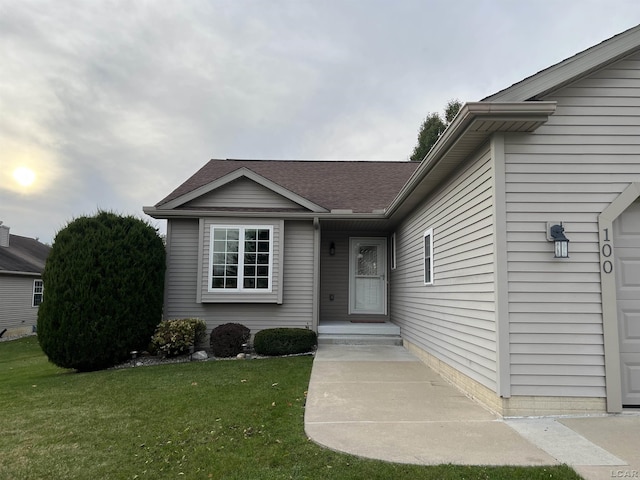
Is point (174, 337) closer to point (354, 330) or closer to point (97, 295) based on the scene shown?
point (97, 295)

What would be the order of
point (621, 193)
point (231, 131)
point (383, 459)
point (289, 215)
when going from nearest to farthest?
point (383, 459), point (621, 193), point (289, 215), point (231, 131)

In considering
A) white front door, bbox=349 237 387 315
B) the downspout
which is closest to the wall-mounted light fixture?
the downspout

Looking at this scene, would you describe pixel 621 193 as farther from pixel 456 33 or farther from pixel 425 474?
pixel 456 33

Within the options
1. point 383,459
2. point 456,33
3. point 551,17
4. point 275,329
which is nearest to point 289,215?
point 275,329

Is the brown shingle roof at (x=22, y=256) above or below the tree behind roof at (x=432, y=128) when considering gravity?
below

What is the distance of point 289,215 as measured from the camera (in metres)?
8.76

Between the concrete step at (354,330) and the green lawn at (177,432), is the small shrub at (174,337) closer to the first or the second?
the green lawn at (177,432)

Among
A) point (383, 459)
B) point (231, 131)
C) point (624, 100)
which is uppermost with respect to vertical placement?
point (231, 131)

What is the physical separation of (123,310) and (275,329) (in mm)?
2882

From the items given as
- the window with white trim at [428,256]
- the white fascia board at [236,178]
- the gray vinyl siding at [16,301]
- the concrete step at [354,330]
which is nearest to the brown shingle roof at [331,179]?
the white fascia board at [236,178]

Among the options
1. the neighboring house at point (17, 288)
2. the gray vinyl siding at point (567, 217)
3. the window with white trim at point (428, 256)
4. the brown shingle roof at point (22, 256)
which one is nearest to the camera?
the gray vinyl siding at point (567, 217)

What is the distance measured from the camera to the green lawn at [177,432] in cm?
275

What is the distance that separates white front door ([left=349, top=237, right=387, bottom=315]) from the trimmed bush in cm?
264

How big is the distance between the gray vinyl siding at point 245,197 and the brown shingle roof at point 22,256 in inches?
458
